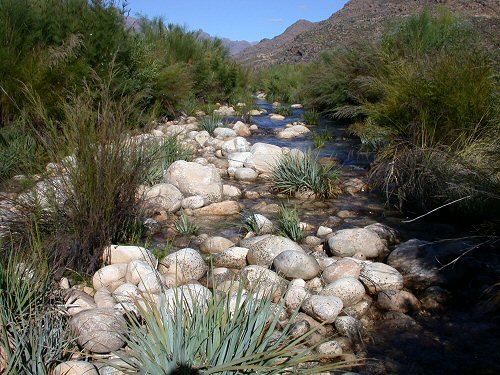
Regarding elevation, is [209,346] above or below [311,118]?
below

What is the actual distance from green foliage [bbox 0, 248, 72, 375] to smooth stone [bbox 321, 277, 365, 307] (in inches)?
82.3

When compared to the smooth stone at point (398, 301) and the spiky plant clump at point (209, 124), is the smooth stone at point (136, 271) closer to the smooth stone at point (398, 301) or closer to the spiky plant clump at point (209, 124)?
the smooth stone at point (398, 301)

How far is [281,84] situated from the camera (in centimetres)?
2156

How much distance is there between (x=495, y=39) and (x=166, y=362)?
4319 mm

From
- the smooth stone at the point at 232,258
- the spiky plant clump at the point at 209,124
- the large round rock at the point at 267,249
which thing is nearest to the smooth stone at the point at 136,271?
the smooth stone at the point at 232,258

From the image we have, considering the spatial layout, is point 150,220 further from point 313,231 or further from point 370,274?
point 370,274

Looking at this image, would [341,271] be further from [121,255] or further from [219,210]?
[219,210]

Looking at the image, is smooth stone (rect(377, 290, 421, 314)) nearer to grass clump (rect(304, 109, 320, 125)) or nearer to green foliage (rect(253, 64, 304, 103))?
grass clump (rect(304, 109, 320, 125))

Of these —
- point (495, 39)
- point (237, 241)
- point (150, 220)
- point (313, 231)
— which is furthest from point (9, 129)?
point (495, 39)

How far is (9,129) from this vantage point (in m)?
6.74

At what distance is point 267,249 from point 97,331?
204 centimetres

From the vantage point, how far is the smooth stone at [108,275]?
4133 mm

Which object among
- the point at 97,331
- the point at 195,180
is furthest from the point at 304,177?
the point at 97,331

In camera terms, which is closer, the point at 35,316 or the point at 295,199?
the point at 35,316
